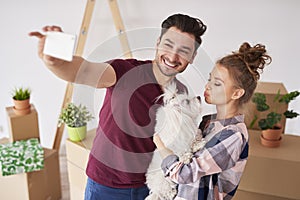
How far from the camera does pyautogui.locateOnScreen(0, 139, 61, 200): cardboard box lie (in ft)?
5.85

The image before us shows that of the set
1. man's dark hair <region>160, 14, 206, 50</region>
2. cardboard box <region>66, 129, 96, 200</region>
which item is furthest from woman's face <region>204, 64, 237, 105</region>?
cardboard box <region>66, 129, 96, 200</region>

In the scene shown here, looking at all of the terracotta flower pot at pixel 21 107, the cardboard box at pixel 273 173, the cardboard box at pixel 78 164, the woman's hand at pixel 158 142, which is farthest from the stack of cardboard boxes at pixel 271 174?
the terracotta flower pot at pixel 21 107

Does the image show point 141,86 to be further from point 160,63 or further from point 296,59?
point 296,59

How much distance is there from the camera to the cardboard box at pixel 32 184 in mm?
1782

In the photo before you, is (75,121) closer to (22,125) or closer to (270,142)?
(22,125)

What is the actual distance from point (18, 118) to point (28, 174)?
0.97ft

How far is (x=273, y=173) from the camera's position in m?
1.35

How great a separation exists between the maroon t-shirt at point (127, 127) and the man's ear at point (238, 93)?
21cm

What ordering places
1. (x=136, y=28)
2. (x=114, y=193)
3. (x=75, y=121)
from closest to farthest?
(x=114, y=193)
(x=75, y=121)
(x=136, y=28)

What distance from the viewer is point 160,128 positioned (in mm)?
930

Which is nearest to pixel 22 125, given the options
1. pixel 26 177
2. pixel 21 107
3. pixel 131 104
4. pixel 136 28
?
pixel 21 107

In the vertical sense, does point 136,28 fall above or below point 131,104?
above

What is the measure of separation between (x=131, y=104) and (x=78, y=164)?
3.02ft

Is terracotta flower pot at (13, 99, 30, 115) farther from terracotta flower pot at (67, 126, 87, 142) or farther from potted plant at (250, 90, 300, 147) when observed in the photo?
potted plant at (250, 90, 300, 147)
